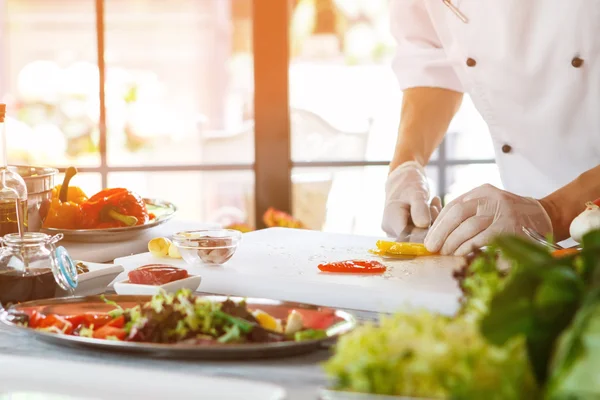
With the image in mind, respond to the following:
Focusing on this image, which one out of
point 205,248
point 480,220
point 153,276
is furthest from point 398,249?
point 153,276

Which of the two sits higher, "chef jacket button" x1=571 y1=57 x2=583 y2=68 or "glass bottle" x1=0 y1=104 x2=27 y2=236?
"chef jacket button" x1=571 y1=57 x2=583 y2=68

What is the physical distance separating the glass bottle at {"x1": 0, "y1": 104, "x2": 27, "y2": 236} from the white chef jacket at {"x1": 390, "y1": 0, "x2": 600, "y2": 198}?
131cm

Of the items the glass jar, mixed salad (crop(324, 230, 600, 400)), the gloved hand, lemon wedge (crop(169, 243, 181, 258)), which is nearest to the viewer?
mixed salad (crop(324, 230, 600, 400))

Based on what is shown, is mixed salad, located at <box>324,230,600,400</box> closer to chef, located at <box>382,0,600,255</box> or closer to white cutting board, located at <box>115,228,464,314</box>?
white cutting board, located at <box>115,228,464,314</box>

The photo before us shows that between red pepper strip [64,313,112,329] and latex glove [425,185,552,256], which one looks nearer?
red pepper strip [64,313,112,329]

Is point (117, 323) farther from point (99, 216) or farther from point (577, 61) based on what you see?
point (577, 61)

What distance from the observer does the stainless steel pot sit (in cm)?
176

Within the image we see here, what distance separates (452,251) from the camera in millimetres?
1828

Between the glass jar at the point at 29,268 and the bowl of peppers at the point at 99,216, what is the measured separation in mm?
491

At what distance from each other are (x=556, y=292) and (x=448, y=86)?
1.89m

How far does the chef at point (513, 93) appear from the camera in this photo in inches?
85.4

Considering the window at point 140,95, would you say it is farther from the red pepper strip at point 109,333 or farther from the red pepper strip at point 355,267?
the red pepper strip at point 109,333

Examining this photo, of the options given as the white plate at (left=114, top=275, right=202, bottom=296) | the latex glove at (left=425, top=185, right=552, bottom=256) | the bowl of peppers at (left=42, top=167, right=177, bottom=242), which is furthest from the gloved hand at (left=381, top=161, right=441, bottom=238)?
the white plate at (left=114, top=275, right=202, bottom=296)

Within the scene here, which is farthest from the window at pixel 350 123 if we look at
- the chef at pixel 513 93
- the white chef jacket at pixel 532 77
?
the white chef jacket at pixel 532 77
